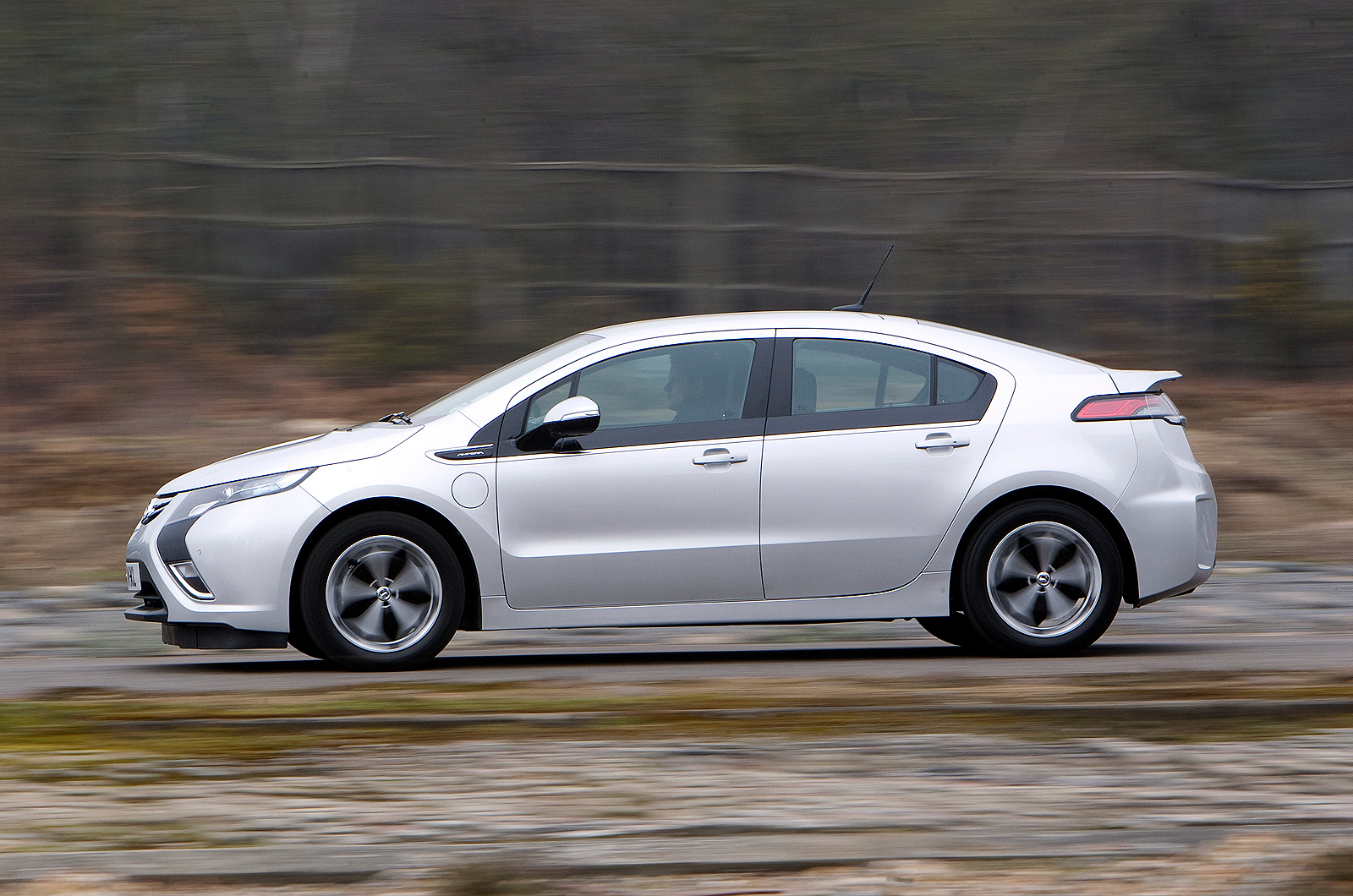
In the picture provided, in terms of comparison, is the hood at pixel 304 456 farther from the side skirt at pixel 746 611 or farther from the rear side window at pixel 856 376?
the rear side window at pixel 856 376

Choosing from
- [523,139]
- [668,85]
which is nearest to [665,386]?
[523,139]

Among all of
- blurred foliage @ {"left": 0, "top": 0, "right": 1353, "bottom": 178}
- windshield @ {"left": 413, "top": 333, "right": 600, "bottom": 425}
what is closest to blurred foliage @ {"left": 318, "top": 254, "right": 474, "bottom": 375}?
blurred foliage @ {"left": 0, "top": 0, "right": 1353, "bottom": 178}

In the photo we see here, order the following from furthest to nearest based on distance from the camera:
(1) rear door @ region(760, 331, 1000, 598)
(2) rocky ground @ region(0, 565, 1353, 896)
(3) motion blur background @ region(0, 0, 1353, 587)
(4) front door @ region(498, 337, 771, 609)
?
(3) motion blur background @ region(0, 0, 1353, 587), (1) rear door @ region(760, 331, 1000, 598), (4) front door @ region(498, 337, 771, 609), (2) rocky ground @ region(0, 565, 1353, 896)

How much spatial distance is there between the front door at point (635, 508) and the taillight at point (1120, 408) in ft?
4.75

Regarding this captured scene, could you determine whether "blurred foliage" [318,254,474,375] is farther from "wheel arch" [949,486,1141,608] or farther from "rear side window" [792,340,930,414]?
"wheel arch" [949,486,1141,608]

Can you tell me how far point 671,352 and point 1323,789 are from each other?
3503mm

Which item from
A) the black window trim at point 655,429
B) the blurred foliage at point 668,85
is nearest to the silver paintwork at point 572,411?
the black window trim at point 655,429

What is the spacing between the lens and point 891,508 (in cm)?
719

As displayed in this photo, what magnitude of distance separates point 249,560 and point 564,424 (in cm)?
140

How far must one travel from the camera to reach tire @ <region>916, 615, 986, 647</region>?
7.77 metres

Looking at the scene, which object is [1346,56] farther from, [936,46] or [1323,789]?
[1323,789]

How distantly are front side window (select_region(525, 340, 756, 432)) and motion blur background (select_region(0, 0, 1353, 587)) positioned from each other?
840cm

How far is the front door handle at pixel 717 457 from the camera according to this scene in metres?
7.11

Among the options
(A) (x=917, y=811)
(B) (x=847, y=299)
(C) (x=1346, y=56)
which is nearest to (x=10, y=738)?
(A) (x=917, y=811)
